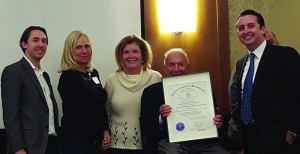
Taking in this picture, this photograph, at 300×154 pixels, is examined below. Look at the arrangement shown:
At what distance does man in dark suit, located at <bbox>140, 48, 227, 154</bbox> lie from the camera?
2625 mm

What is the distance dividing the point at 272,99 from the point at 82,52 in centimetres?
145

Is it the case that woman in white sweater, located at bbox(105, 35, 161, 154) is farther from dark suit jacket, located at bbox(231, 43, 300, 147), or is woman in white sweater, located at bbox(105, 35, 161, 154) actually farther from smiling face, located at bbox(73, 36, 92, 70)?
dark suit jacket, located at bbox(231, 43, 300, 147)

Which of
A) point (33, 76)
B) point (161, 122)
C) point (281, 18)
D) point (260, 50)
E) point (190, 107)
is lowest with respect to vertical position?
point (161, 122)

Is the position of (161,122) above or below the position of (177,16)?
below

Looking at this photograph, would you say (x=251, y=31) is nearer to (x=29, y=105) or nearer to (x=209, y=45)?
(x=209, y=45)

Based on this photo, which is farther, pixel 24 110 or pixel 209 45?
pixel 209 45

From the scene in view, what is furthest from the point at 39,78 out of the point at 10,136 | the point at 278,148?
the point at 278,148

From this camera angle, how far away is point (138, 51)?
3.01 metres

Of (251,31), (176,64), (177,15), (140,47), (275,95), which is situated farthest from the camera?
(177,15)

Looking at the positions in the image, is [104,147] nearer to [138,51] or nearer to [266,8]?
[138,51]

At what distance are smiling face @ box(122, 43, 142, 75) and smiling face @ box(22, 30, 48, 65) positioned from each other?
25.6 inches

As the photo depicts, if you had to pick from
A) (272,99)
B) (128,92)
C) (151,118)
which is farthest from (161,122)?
(272,99)

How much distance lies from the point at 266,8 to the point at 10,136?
2.57m

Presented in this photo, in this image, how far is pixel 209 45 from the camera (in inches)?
140
